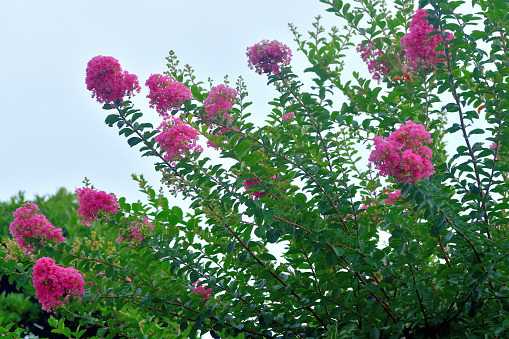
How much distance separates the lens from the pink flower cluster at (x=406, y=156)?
2.21 metres

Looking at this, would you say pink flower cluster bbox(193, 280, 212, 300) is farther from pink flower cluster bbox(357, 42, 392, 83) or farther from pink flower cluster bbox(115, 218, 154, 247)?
pink flower cluster bbox(357, 42, 392, 83)

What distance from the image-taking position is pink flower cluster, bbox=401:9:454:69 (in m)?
2.91

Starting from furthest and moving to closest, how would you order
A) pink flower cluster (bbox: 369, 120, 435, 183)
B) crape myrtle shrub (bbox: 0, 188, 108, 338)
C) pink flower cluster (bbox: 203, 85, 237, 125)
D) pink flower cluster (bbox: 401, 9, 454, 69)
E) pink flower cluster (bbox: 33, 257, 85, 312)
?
crape myrtle shrub (bbox: 0, 188, 108, 338)
pink flower cluster (bbox: 203, 85, 237, 125)
pink flower cluster (bbox: 33, 257, 85, 312)
pink flower cluster (bbox: 401, 9, 454, 69)
pink flower cluster (bbox: 369, 120, 435, 183)

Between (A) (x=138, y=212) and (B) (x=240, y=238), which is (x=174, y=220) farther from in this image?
(B) (x=240, y=238)

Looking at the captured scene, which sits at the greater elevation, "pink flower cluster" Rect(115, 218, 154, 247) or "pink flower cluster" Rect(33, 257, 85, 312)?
"pink flower cluster" Rect(115, 218, 154, 247)

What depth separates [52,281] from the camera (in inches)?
120

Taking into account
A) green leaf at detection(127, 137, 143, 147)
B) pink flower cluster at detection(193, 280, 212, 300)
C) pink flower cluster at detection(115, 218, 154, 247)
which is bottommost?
pink flower cluster at detection(193, 280, 212, 300)

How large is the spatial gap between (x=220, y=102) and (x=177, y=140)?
45cm

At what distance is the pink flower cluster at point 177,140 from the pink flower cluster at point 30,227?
0.90 m

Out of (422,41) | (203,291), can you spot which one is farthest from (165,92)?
(422,41)

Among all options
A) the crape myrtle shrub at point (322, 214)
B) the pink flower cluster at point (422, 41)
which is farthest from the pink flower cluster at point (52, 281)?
the pink flower cluster at point (422, 41)

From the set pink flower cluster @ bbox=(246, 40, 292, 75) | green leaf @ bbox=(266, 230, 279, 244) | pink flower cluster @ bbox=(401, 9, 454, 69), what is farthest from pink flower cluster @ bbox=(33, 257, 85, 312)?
pink flower cluster @ bbox=(401, 9, 454, 69)

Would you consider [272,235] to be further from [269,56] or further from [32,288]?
[32,288]

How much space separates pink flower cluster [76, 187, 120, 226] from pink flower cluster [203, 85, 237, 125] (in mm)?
802
